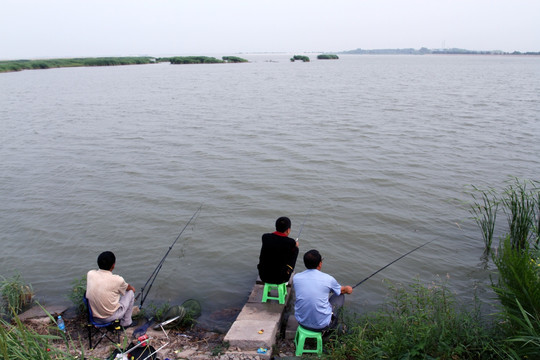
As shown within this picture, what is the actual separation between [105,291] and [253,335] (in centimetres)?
161

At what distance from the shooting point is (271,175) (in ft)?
35.1

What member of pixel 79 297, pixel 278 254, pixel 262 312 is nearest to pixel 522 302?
pixel 278 254

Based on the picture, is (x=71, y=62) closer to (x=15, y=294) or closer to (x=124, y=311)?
(x=15, y=294)

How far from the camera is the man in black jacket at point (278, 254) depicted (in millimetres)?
4648

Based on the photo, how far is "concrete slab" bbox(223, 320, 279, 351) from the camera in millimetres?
4043

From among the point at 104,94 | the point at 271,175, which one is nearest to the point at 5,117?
the point at 104,94

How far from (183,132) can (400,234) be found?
10.1 meters

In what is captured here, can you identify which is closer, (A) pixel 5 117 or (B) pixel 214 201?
(B) pixel 214 201

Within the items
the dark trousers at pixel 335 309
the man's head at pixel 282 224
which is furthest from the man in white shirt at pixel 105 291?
the dark trousers at pixel 335 309

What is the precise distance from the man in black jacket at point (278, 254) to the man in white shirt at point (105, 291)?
1.58 m

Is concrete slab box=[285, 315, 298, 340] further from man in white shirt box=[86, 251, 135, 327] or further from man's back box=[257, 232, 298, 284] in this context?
man in white shirt box=[86, 251, 135, 327]

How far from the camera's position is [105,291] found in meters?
4.27

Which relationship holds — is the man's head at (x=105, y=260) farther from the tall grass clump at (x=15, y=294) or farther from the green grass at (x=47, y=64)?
the green grass at (x=47, y=64)

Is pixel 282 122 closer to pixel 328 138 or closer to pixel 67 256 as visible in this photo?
pixel 328 138
